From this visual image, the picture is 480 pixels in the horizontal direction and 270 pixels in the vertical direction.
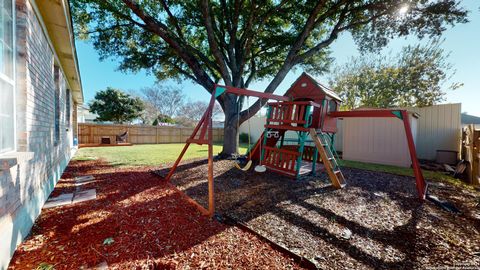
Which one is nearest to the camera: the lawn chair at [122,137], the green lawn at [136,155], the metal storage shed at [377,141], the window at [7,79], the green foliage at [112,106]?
Result: the window at [7,79]

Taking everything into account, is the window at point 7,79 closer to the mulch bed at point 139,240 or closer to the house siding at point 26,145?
the house siding at point 26,145

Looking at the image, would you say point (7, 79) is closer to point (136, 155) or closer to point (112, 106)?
point (136, 155)

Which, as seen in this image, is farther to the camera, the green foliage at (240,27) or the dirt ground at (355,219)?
the green foliage at (240,27)

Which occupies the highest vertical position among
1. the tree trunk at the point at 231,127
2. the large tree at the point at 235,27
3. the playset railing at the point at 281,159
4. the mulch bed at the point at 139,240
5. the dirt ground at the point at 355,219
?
the large tree at the point at 235,27

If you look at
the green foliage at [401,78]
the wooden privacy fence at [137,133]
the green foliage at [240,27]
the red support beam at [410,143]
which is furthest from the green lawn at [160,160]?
the green foliage at [401,78]

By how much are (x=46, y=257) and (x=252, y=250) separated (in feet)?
6.74

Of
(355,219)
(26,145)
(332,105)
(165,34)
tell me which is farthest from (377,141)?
(26,145)

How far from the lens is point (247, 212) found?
292 centimetres

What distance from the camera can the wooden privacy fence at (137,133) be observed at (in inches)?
570

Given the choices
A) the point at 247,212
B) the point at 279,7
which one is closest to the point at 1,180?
the point at 247,212

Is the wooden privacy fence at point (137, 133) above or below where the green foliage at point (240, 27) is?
below

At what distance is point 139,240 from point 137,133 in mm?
16578

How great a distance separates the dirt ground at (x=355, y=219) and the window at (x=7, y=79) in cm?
250

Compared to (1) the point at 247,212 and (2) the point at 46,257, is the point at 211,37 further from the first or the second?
(2) the point at 46,257
